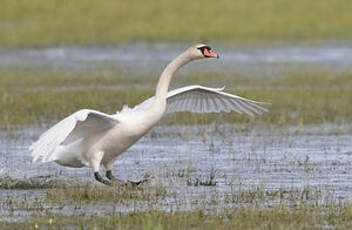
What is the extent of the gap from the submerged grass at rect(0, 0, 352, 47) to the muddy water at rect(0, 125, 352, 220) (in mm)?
16250

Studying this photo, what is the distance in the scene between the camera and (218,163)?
37.9 feet

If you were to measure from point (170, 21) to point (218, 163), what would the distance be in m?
21.2

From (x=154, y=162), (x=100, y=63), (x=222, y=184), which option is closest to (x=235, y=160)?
(x=154, y=162)

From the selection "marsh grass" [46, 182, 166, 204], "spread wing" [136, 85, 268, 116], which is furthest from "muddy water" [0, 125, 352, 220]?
"spread wing" [136, 85, 268, 116]

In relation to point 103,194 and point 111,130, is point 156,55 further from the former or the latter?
point 103,194

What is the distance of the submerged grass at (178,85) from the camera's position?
15.1 metres

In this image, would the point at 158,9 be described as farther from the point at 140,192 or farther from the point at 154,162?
the point at 140,192

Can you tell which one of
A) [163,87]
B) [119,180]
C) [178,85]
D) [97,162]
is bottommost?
[119,180]

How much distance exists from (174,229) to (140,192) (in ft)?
6.01

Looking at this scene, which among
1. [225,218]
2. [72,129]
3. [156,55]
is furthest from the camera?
[156,55]

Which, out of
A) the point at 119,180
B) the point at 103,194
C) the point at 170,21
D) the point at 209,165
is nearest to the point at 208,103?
the point at 209,165

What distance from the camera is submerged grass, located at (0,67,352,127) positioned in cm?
1505

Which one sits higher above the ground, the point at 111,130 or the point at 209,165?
the point at 111,130

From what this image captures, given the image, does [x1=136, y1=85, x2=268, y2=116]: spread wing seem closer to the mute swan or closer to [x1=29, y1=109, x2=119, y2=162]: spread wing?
the mute swan
